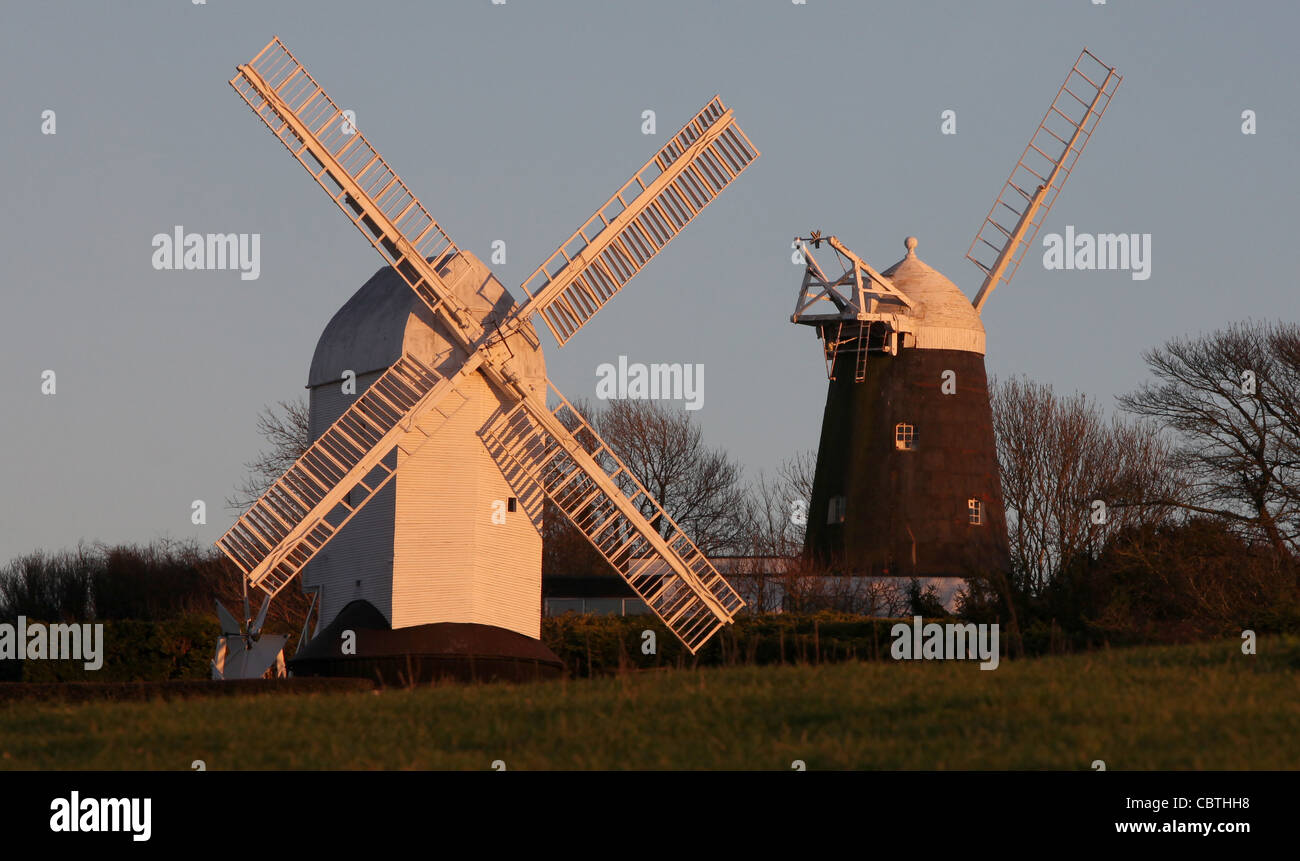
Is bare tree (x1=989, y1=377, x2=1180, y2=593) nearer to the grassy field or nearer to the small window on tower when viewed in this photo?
the small window on tower

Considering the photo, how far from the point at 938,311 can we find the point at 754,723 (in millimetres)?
27750

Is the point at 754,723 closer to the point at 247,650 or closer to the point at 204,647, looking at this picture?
the point at 247,650

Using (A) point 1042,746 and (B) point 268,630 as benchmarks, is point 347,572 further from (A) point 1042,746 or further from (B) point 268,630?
(A) point 1042,746

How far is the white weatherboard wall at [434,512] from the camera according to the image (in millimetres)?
28438

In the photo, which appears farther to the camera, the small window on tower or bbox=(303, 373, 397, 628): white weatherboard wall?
the small window on tower

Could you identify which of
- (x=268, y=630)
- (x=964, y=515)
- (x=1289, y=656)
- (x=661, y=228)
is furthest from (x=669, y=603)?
(x=1289, y=656)

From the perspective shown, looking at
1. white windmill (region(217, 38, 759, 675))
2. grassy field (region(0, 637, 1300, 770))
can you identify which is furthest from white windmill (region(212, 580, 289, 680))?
grassy field (region(0, 637, 1300, 770))

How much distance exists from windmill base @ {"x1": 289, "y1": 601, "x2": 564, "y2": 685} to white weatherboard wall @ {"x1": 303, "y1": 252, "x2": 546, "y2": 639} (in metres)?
0.24

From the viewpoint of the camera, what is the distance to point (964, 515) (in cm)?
3988

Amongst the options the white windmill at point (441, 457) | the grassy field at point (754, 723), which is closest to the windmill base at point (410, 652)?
the white windmill at point (441, 457)

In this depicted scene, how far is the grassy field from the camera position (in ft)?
37.9

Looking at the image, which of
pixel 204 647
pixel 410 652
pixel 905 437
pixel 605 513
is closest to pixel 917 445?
pixel 905 437

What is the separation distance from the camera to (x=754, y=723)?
1316cm
